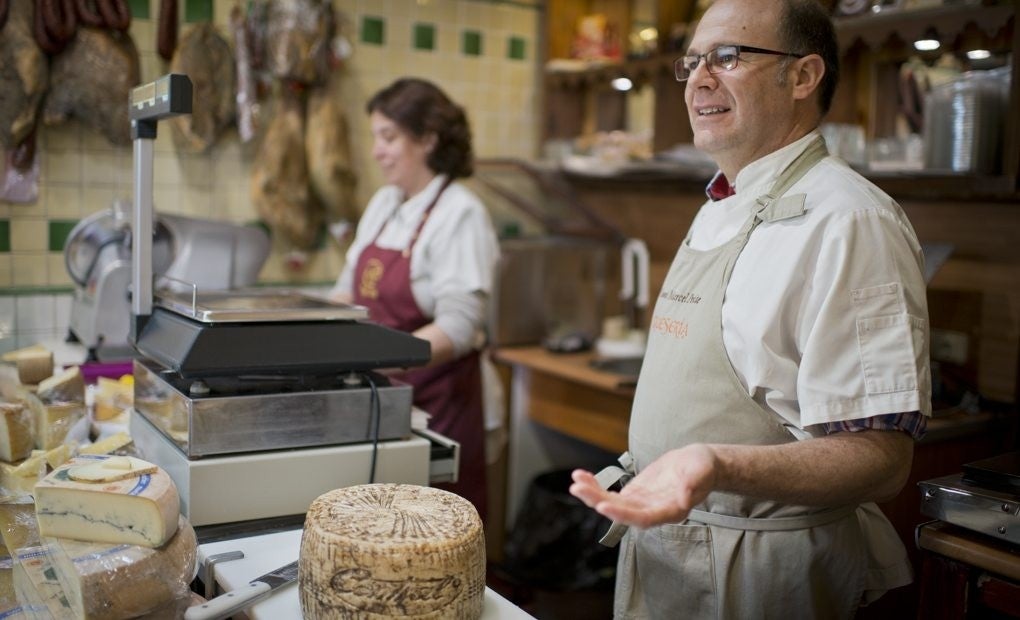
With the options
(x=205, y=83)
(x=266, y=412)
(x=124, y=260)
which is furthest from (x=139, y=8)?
(x=266, y=412)

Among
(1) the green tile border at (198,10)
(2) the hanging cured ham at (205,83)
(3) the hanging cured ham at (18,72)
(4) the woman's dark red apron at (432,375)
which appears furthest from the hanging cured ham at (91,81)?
(4) the woman's dark red apron at (432,375)

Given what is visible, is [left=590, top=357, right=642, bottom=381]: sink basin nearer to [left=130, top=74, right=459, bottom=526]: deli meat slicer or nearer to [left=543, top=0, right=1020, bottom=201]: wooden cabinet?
[left=543, top=0, right=1020, bottom=201]: wooden cabinet

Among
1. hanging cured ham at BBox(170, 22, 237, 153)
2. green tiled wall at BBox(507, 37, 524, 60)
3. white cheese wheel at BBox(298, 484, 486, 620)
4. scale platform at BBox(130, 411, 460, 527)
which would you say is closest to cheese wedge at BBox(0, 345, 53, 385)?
scale platform at BBox(130, 411, 460, 527)

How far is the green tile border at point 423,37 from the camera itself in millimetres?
4105

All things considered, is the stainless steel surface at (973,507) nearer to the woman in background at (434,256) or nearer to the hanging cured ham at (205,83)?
the woman in background at (434,256)

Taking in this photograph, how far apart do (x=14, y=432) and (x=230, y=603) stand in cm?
70

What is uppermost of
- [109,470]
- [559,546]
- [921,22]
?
[921,22]

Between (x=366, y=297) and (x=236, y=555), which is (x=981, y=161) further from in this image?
(x=236, y=555)

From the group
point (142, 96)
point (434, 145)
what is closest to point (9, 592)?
point (142, 96)

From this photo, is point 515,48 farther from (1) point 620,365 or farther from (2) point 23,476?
(2) point 23,476

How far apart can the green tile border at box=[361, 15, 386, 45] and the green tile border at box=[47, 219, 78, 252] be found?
1.35 metres

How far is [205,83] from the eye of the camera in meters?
3.52

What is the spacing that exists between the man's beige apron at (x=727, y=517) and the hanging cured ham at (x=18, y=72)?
2.48m

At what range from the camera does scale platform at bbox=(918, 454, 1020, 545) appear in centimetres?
166
